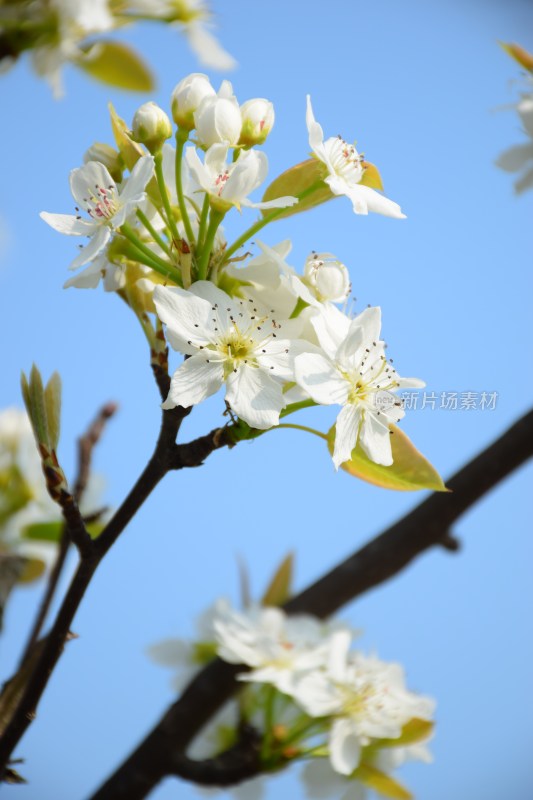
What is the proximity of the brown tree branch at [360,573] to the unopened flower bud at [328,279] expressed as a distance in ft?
0.96

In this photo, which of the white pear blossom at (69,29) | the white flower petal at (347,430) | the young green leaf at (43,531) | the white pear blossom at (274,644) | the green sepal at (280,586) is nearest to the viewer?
the white pear blossom at (69,29)

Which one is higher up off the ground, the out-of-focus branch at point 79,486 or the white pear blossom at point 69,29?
the white pear blossom at point 69,29

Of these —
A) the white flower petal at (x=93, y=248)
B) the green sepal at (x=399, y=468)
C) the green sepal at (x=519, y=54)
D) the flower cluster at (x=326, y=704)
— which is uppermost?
the green sepal at (x=519, y=54)

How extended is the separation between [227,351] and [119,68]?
192mm

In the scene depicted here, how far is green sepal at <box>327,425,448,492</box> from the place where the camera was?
0.53 metres

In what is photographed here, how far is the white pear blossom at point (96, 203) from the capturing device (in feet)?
1.61

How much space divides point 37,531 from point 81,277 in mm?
537

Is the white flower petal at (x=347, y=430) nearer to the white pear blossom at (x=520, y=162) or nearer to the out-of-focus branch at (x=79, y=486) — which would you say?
the out-of-focus branch at (x=79, y=486)

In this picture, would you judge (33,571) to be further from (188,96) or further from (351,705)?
(188,96)

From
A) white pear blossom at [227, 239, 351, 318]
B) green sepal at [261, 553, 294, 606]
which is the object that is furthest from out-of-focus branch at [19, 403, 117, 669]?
white pear blossom at [227, 239, 351, 318]

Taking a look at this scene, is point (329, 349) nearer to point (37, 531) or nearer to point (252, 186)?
point (252, 186)

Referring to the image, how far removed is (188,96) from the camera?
0.52 m

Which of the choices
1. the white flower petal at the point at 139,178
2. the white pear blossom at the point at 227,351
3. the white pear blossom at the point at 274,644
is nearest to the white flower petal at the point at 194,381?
the white pear blossom at the point at 227,351

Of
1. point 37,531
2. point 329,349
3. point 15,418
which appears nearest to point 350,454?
point 329,349
